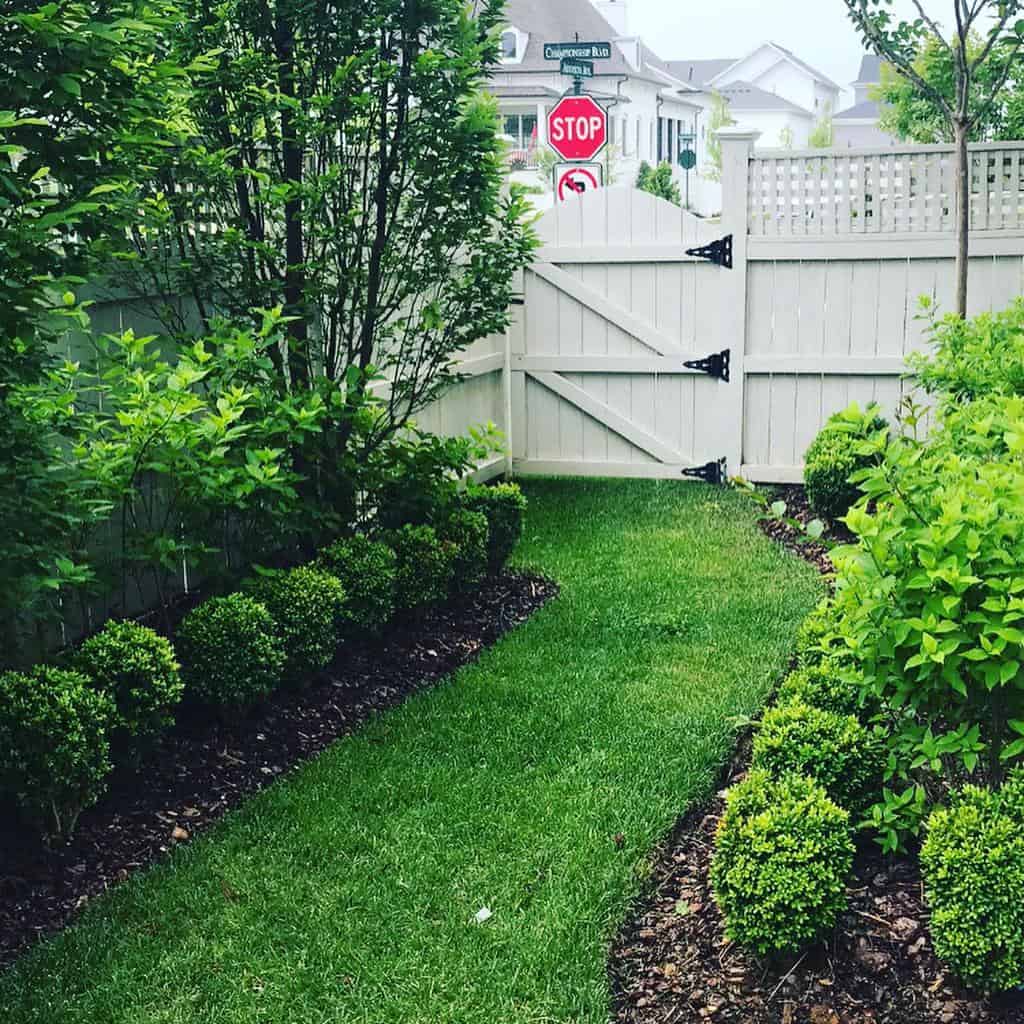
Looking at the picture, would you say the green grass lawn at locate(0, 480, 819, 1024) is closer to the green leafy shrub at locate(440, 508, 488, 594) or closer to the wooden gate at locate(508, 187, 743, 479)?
the green leafy shrub at locate(440, 508, 488, 594)

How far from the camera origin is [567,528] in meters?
7.53

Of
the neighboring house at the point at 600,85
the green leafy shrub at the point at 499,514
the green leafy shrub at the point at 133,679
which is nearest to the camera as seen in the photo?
the green leafy shrub at the point at 133,679

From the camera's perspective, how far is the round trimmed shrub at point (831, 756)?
3379mm

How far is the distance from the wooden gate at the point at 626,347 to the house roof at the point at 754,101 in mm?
53331

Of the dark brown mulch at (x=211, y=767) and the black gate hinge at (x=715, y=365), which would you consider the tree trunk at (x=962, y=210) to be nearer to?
the black gate hinge at (x=715, y=365)

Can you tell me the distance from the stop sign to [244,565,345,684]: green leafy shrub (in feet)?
37.4

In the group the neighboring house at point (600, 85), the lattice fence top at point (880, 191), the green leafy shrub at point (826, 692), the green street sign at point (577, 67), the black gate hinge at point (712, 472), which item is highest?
the neighboring house at point (600, 85)

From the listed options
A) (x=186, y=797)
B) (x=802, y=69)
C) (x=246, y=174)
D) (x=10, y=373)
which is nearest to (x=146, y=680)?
(x=186, y=797)

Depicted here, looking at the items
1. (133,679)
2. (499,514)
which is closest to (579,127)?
(499,514)

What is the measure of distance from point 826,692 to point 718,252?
16.8 ft

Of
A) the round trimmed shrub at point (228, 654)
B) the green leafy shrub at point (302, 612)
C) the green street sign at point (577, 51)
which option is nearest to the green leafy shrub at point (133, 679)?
the round trimmed shrub at point (228, 654)

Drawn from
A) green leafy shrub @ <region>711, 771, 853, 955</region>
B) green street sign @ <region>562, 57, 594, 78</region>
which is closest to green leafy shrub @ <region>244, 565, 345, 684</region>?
green leafy shrub @ <region>711, 771, 853, 955</region>

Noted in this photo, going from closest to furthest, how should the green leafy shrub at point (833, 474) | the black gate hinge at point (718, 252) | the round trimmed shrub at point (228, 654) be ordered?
the round trimmed shrub at point (228, 654)
the green leafy shrub at point (833, 474)
the black gate hinge at point (718, 252)

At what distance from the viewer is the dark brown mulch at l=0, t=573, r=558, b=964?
3586 millimetres
